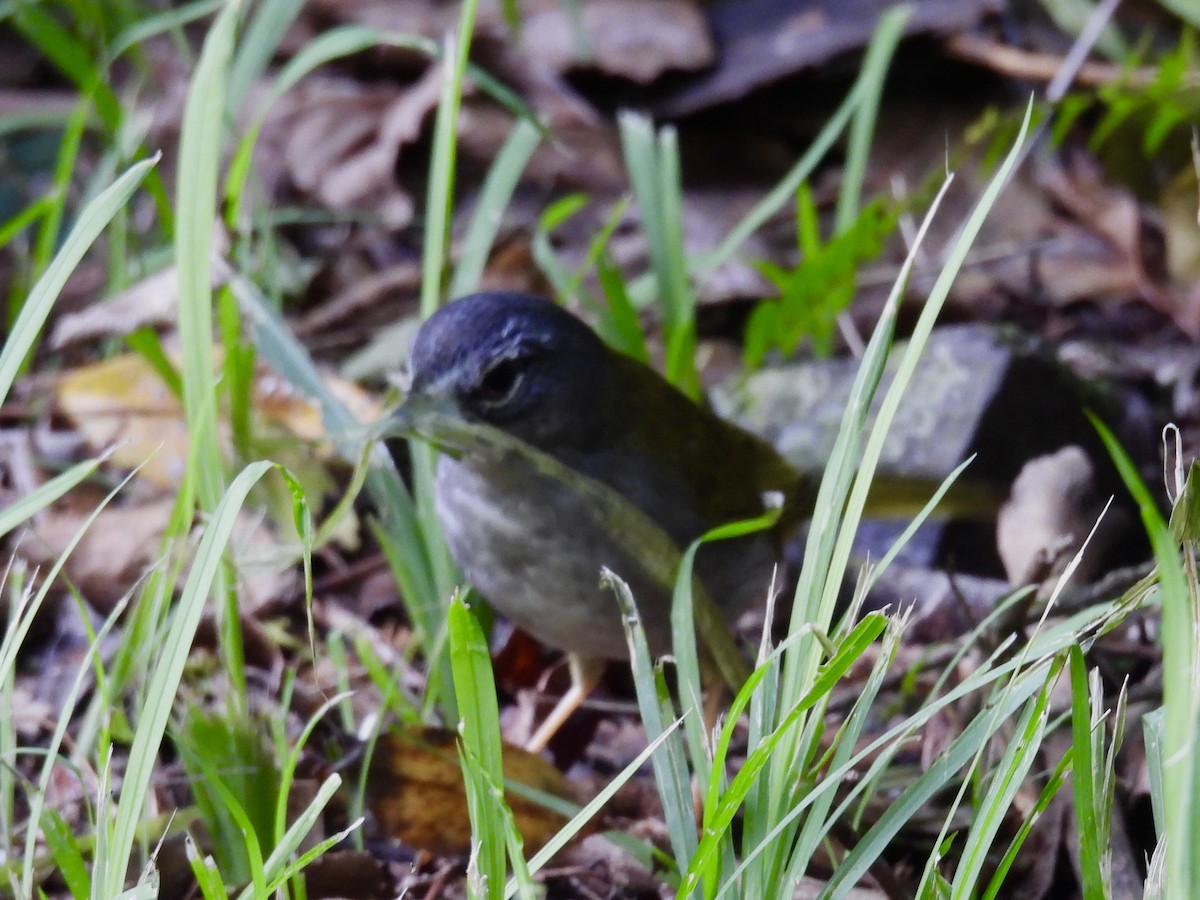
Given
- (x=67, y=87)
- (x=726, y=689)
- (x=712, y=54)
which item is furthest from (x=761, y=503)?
(x=67, y=87)

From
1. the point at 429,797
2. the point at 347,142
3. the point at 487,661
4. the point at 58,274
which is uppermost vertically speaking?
the point at 58,274

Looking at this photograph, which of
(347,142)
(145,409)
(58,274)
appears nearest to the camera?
(58,274)

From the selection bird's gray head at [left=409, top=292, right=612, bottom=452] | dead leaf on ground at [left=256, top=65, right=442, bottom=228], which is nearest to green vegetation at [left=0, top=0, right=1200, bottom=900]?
bird's gray head at [left=409, top=292, right=612, bottom=452]

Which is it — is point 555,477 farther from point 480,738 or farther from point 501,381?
point 480,738

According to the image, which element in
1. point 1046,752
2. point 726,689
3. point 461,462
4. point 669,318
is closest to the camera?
point 1046,752

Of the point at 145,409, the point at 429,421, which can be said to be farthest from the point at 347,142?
the point at 429,421

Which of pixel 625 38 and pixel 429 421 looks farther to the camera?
pixel 625 38

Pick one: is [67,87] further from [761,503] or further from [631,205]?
[761,503]

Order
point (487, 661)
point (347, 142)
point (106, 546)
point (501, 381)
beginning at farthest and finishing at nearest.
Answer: point (347, 142)
point (106, 546)
point (501, 381)
point (487, 661)
